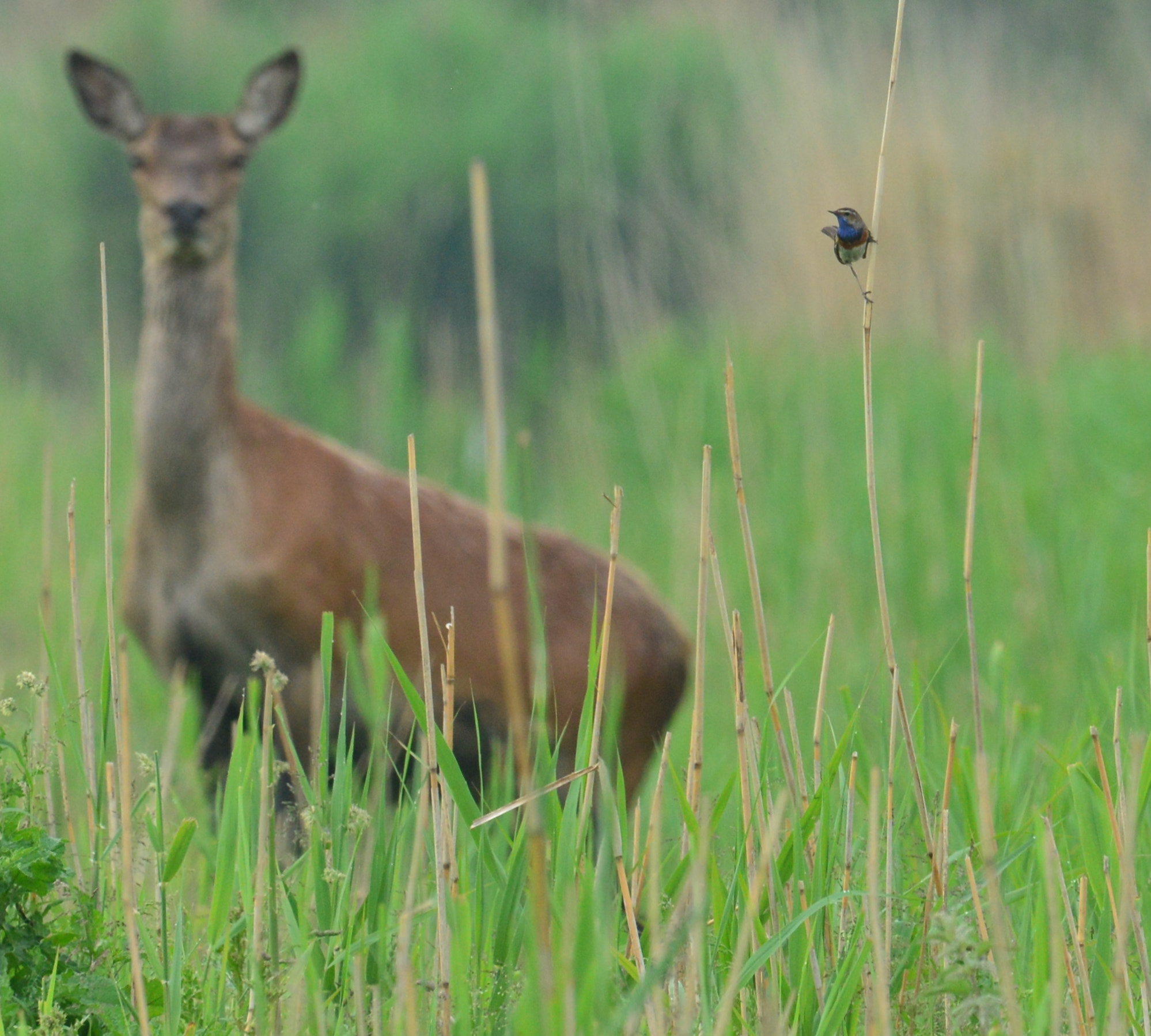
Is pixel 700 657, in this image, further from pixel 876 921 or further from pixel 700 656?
pixel 876 921

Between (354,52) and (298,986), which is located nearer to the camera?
(298,986)

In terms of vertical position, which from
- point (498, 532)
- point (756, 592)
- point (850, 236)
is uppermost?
point (850, 236)

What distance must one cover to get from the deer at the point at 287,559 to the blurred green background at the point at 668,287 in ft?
3.23

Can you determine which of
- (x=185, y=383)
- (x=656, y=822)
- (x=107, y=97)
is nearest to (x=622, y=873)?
(x=656, y=822)

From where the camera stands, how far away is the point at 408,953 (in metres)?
1.27

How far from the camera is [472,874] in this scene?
1638 mm


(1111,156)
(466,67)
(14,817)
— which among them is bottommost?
(14,817)

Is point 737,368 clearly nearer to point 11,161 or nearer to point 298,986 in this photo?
point 11,161

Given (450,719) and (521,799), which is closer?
(521,799)

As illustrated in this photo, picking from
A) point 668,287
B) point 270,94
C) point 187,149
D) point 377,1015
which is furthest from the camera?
point 668,287

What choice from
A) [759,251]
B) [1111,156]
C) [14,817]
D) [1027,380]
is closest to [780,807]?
[14,817]

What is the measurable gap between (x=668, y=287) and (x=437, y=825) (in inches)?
347

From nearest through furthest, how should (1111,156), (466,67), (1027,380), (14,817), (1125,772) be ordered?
(14,817)
(1125,772)
(1027,380)
(1111,156)
(466,67)

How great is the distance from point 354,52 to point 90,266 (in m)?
2.00
